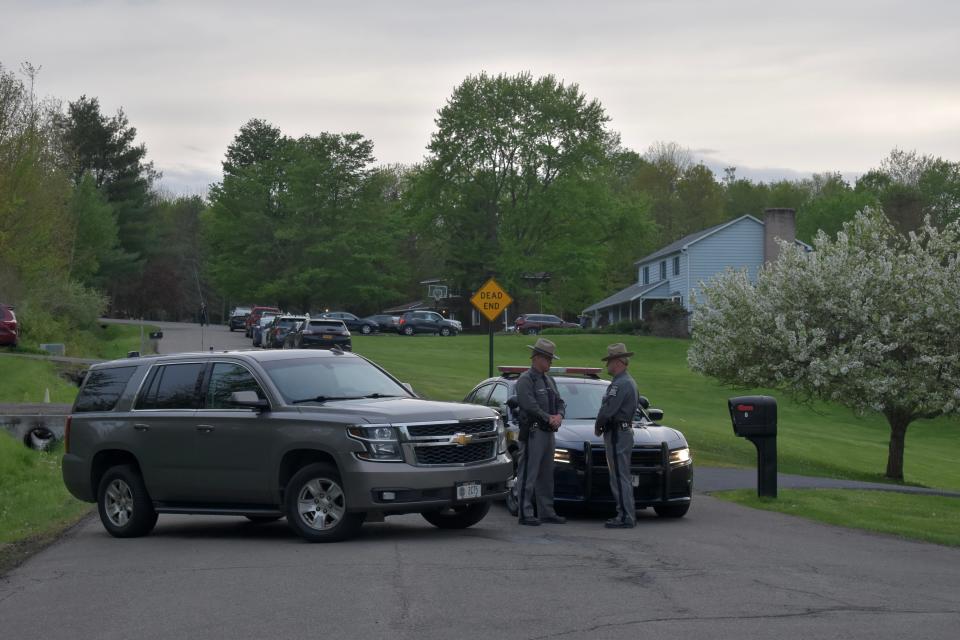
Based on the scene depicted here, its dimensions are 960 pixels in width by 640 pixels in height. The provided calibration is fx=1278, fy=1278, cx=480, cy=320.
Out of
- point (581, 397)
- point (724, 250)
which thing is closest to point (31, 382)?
point (581, 397)

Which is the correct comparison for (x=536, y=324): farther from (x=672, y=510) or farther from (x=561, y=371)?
(x=672, y=510)

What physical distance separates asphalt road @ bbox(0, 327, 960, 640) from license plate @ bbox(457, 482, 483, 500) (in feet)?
1.38

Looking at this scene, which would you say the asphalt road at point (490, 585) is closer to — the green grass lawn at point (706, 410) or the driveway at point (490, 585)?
the driveway at point (490, 585)

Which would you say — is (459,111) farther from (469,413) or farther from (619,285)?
(469,413)

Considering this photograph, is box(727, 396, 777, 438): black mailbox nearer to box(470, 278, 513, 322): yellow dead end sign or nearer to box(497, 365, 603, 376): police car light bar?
box(497, 365, 603, 376): police car light bar

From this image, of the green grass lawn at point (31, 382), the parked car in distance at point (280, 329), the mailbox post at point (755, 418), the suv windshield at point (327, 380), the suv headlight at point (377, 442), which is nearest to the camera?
the suv headlight at point (377, 442)

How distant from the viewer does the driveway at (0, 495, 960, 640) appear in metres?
7.92

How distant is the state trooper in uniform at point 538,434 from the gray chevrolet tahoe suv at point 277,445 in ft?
2.16

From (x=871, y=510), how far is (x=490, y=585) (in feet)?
29.4

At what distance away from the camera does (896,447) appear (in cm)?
3000

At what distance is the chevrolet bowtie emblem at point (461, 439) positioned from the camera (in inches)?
472

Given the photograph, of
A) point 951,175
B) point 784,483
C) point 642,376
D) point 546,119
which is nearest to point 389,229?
point 546,119

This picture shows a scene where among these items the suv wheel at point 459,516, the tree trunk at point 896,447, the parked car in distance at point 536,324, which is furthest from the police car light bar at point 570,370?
the parked car in distance at point 536,324

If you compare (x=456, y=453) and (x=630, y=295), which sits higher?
(x=630, y=295)
